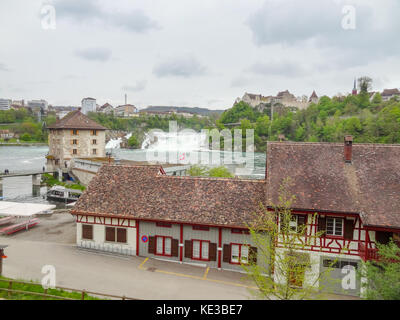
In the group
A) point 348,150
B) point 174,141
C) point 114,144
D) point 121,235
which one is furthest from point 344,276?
point 174,141

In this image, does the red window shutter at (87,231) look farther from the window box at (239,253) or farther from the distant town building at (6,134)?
the distant town building at (6,134)

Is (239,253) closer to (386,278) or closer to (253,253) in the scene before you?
(253,253)

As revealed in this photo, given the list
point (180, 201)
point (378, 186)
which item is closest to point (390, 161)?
point (378, 186)

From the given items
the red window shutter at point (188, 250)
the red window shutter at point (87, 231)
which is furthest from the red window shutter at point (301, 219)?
the red window shutter at point (87, 231)

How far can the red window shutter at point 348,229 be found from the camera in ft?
47.1

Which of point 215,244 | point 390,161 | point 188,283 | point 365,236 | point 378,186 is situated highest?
point 390,161

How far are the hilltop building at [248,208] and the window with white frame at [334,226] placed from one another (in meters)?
0.04

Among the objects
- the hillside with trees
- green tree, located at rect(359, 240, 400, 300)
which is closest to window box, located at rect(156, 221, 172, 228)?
green tree, located at rect(359, 240, 400, 300)

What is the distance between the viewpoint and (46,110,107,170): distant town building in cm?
4909

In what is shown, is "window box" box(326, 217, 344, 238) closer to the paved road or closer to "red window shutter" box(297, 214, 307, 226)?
"red window shutter" box(297, 214, 307, 226)

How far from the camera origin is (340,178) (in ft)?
50.9
